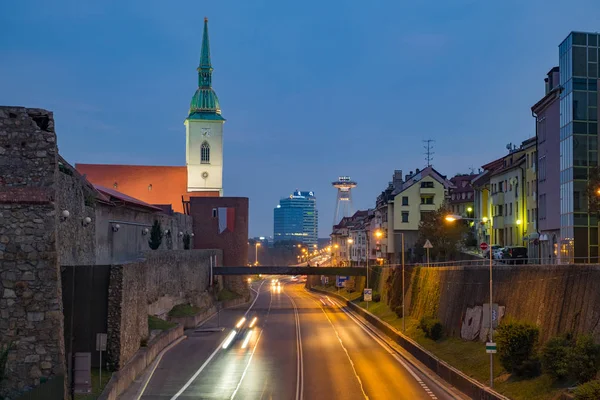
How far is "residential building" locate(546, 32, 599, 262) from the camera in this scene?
5106 cm

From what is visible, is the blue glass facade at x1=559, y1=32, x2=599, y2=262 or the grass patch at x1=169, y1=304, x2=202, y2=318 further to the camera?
the grass patch at x1=169, y1=304, x2=202, y2=318

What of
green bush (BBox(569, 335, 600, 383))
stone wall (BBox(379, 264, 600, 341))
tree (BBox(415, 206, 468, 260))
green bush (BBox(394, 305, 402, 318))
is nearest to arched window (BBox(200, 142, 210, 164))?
tree (BBox(415, 206, 468, 260))

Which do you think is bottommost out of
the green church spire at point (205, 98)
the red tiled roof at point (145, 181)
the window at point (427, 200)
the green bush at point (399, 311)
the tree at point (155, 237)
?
the green bush at point (399, 311)

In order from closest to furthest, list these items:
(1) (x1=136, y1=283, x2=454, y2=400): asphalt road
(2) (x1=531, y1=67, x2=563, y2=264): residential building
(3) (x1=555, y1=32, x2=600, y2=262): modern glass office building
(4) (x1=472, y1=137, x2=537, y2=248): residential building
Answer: (1) (x1=136, y1=283, x2=454, y2=400): asphalt road
(3) (x1=555, y1=32, x2=600, y2=262): modern glass office building
(2) (x1=531, y1=67, x2=563, y2=264): residential building
(4) (x1=472, y1=137, x2=537, y2=248): residential building

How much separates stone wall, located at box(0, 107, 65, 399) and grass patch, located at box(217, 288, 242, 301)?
229 feet

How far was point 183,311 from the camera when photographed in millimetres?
65062

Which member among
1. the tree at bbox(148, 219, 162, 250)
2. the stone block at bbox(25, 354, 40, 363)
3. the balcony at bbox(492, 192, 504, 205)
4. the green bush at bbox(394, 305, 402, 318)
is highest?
the balcony at bbox(492, 192, 504, 205)

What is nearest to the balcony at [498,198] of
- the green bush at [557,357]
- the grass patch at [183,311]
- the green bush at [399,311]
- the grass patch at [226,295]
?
the green bush at [399,311]

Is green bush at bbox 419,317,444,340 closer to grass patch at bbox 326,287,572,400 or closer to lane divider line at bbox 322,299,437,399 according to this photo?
grass patch at bbox 326,287,572,400

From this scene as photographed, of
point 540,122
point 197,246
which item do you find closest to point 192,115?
point 197,246

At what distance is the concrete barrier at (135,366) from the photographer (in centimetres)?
2829

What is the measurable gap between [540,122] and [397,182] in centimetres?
5324

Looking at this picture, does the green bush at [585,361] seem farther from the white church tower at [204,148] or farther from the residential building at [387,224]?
the white church tower at [204,148]

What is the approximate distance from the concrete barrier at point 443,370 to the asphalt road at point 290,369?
81 centimetres
